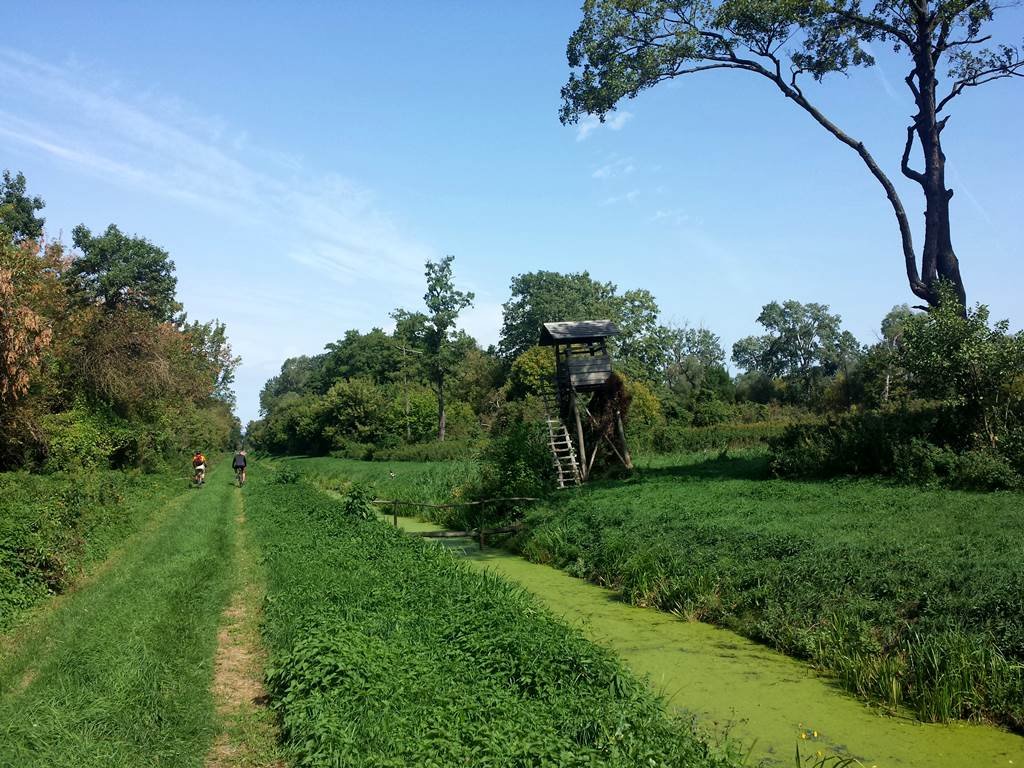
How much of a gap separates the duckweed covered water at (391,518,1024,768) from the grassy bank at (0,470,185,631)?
8.47 metres

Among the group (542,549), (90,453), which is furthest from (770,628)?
(90,453)

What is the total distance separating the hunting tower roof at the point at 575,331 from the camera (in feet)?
84.3

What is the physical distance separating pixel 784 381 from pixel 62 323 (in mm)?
61826

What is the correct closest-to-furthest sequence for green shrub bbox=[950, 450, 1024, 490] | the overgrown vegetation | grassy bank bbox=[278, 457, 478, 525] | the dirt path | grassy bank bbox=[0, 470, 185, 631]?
the dirt path
grassy bank bbox=[0, 470, 185, 631]
green shrub bbox=[950, 450, 1024, 490]
the overgrown vegetation
grassy bank bbox=[278, 457, 478, 525]

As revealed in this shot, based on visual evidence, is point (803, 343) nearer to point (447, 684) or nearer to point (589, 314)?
point (589, 314)

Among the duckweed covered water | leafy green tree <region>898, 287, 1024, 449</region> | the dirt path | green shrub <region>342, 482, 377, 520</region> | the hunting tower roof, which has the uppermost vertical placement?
the hunting tower roof

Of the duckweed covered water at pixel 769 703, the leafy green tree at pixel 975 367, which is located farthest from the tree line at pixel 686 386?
the duckweed covered water at pixel 769 703

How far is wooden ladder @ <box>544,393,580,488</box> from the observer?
2483 cm

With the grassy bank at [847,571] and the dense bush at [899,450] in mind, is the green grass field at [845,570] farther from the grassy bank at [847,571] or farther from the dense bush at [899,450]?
the dense bush at [899,450]

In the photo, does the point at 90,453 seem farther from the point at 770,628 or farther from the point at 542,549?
the point at 770,628

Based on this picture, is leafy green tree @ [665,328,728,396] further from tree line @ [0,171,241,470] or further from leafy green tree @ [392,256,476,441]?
tree line @ [0,171,241,470]

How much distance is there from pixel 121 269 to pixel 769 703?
46080mm

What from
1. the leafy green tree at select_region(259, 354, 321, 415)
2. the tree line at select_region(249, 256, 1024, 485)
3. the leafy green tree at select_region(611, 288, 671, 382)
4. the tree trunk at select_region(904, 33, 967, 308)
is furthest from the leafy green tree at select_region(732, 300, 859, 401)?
the leafy green tree at select_region(259, 354, 321, 415)

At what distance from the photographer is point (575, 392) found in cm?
2577
